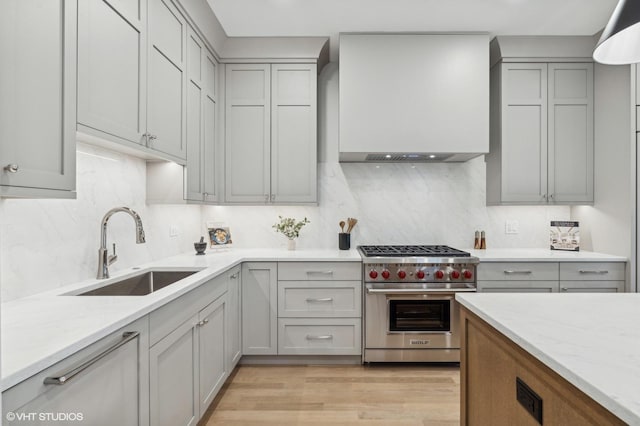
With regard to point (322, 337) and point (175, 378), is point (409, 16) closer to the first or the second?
point (322, 337)

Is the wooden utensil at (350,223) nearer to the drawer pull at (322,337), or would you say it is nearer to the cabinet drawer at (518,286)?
the drawer pull at (322,337)

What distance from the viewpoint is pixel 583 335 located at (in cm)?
93

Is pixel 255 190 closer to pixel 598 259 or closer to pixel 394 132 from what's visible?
pixel 394 132

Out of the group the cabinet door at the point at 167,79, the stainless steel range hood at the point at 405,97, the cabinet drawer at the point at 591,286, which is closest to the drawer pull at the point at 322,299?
the stainless steel range hood at the point at 405,97

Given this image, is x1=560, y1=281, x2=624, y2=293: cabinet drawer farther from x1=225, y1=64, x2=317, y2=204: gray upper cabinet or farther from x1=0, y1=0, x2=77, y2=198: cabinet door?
x1=0, y1=0, x2=77, y2=198: cabinet door

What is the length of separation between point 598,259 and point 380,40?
7.90ft

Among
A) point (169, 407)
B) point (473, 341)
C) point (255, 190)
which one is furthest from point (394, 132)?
point (169, 407)

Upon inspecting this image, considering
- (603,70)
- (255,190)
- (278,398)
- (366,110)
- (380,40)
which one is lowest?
(278,398)

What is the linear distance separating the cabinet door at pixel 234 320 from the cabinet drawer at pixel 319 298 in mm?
321

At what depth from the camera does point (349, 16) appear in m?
2.66

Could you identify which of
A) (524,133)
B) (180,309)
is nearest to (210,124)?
(180,309)

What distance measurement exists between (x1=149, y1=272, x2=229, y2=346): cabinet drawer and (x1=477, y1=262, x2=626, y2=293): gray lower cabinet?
200cm

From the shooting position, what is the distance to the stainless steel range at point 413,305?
2754 millimetres

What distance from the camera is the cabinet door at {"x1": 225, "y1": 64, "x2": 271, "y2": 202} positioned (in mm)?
3064
